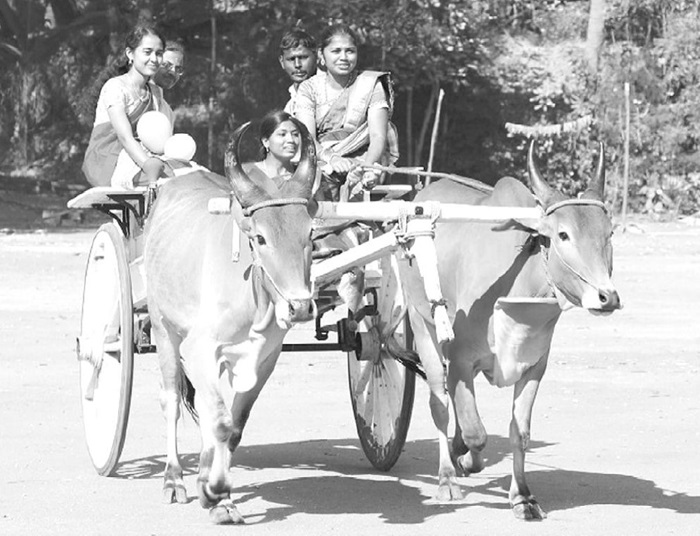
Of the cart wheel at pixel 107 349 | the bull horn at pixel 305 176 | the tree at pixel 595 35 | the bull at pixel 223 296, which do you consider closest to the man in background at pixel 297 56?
the bull at pixel 223 296

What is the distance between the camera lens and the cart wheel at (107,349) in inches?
317

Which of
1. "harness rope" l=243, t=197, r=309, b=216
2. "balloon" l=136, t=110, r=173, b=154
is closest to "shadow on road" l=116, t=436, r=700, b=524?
"harness rope" l=243, t=197, r=309, b=216

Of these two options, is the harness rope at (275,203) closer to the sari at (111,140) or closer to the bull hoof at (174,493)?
the bull hoof at (174,493)

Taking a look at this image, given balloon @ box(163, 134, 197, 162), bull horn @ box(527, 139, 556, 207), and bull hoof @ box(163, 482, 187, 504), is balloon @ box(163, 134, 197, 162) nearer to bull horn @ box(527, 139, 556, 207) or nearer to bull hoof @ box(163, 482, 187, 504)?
bull hoof @ box(163, 482, 187, 504)

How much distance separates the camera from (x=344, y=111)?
861 cm

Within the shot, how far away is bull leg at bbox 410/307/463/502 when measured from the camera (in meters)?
7.69

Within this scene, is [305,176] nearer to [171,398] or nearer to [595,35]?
[171,398]

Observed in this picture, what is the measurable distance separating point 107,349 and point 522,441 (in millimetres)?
2521

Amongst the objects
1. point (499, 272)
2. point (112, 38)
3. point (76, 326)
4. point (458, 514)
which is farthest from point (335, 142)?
point (112, 38)

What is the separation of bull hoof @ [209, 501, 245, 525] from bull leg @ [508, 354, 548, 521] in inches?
51.3

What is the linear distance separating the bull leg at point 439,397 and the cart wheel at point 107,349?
1.51 meters

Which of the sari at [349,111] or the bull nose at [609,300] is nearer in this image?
the bull nose at [609,300]

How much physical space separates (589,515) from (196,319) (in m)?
2.08

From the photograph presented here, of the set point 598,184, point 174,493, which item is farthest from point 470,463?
point 598,184
